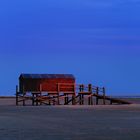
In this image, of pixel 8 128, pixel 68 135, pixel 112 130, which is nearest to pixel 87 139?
pixel 68 135

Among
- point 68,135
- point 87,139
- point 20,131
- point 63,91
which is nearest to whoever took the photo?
point 87,139

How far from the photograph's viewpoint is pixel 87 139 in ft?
52.7

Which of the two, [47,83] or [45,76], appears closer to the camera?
[47,83]

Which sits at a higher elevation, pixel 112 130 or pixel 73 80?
pixel 73 80

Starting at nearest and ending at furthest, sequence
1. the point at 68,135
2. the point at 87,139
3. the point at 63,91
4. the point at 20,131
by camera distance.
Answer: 1. the point at 87,139
2. the point at 68,135
3. the point at 20,131
4. the point at 63,91

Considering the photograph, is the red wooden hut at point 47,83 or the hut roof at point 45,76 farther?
the hut roof at point 45,76

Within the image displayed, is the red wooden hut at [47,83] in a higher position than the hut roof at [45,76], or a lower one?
lower

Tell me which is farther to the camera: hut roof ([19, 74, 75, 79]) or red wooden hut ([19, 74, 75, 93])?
hut roof ([19, 74, 75, 79])

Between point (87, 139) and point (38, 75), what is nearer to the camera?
point (87, 139)

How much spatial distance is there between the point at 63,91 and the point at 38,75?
3645mm

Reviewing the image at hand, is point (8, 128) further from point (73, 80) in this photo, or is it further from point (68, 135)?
point (73, 80)

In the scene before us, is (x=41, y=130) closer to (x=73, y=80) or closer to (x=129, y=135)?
(x=129, y=135)

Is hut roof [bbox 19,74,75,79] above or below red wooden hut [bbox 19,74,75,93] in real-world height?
above

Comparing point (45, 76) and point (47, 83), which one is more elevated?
point (45, 76)
